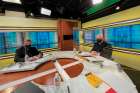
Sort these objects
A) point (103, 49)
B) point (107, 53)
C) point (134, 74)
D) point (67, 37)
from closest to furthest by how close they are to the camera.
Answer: point (107, 53)
point (103, 49)
point (134, 74)
point (67, 37)

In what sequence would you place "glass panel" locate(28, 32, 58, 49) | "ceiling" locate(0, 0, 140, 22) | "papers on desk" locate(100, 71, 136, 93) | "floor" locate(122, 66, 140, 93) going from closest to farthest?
"papers on desk" locate(100, 71, 136, 93), "floor" locate(122, 66, 140, 93), "ceiling" locate(0, 0, 140, 22), "glass panel" locate(28, 32, 58, 49)

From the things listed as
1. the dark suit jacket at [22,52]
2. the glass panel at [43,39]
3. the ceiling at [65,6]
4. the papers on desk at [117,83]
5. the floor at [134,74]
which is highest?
the ceiling at [65,6]

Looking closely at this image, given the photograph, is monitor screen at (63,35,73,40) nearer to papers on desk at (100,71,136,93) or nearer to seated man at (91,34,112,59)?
seated man at (91,34,112,59)

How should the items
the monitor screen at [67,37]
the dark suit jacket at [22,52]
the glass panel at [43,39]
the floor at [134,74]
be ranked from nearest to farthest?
the dark suit jacket at [22,52]
the floor at [134,74]
the glass panel at [43,39]
the monitor screen at [67,37]

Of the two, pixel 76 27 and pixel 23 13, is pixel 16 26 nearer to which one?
pixel 23 13

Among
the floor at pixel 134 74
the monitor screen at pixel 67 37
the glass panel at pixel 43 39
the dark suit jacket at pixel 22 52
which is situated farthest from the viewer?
the monitor screen at pixel 67 37

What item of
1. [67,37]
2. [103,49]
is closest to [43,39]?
[67,37]

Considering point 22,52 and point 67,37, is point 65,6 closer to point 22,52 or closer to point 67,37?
point 67,37

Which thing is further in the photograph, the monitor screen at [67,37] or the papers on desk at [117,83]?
the monitor screen at [67,37]

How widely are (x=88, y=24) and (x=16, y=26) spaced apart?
3644mm

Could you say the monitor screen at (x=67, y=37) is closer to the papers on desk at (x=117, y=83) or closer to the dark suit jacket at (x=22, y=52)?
the dark suit jacket at (x=22, y=52)

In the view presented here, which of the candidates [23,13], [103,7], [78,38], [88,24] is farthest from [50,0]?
[78,38]

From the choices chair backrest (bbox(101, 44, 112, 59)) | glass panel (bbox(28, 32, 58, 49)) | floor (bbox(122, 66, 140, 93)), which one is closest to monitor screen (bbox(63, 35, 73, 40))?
glass panel (bbox(28, 32, 58, 49))

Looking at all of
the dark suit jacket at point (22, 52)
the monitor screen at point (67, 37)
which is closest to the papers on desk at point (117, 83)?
the dark suit jacket at point (22, 52)
